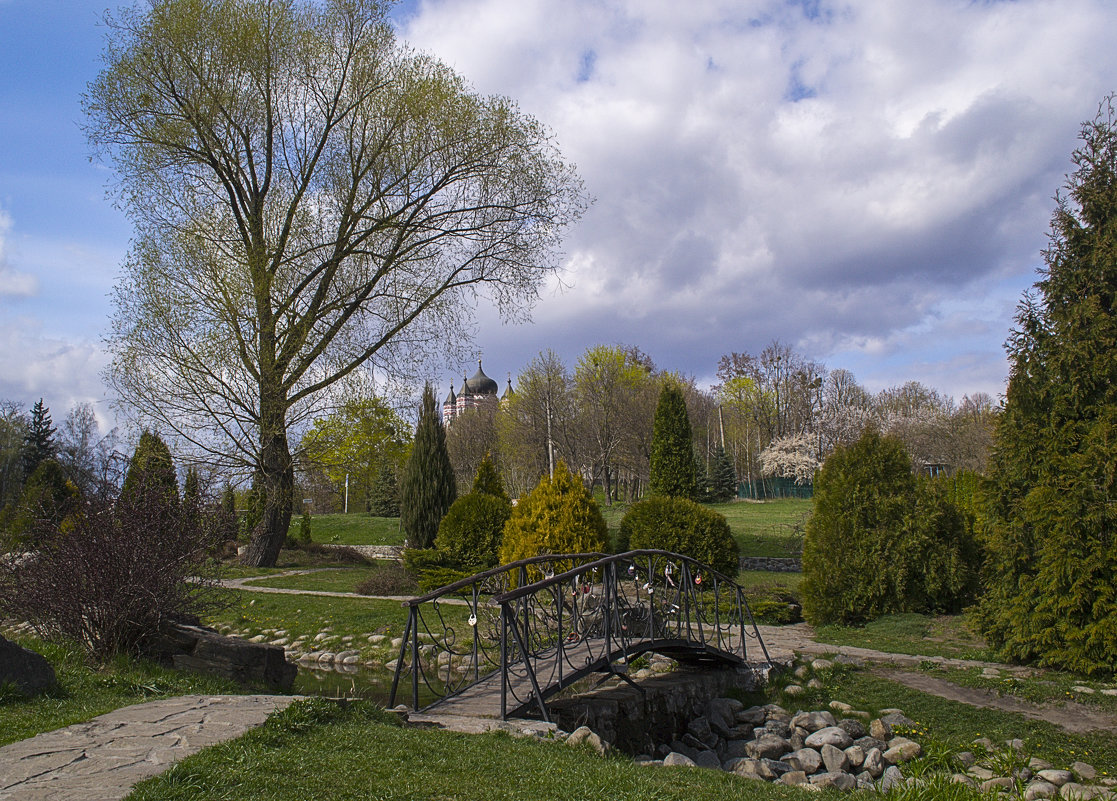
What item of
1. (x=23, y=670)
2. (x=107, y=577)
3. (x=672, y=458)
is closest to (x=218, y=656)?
(x=107, y=577)

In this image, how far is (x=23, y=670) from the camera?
5.66 m

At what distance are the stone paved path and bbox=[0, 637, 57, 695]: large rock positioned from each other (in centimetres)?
95

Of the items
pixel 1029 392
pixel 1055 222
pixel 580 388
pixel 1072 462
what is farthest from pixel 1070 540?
pixel 580 388

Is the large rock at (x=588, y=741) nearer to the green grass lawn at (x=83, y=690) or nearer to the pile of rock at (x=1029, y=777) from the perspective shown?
the pile of rock at (x=1029, y=777)

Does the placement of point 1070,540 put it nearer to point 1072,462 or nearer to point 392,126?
point 1072,462

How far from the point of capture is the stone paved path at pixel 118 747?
142 inches

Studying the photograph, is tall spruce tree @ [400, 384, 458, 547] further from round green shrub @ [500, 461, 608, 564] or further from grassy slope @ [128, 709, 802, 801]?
grassy slope @ [128, 709, 802, 801]

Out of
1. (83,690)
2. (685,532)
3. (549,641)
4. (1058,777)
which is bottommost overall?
(1058,777)

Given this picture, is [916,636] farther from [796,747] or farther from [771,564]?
[771,564]

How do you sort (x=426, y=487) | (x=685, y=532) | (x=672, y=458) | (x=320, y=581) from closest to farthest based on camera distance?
(x=685, y=532) → (x=320, y=581) → (x=426, y=487) → (x=672, y=458)

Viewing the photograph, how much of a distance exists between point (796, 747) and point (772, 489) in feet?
141

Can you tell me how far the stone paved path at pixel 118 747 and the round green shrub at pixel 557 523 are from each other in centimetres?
780

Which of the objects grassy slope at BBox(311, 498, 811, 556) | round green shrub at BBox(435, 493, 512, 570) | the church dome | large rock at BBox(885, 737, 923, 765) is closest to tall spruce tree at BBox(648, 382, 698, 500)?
grassy slope at BBox(311, 498, 811, 556)

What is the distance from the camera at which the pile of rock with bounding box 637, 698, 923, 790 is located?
19.8ft
